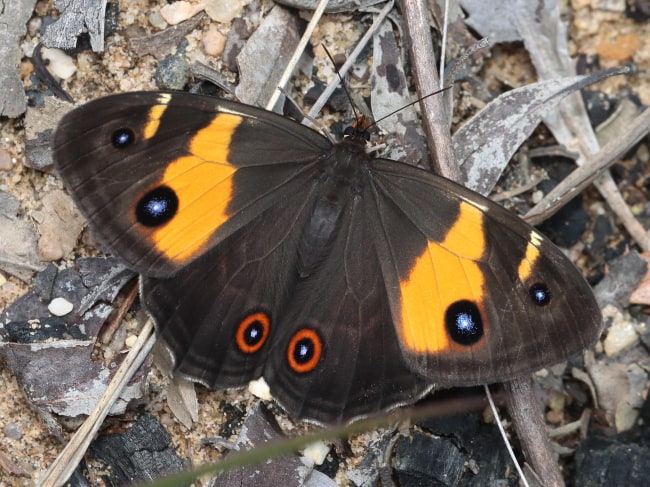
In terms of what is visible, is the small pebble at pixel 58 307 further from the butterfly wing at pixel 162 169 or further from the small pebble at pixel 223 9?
the small pebble at pixel 223 9

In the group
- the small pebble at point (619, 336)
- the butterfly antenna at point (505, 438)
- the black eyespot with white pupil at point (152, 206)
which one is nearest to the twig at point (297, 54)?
the black eyespot with white pupil at point (152, 206)

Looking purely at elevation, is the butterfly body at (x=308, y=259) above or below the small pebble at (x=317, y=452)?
above

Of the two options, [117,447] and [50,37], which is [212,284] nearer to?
[117,447]

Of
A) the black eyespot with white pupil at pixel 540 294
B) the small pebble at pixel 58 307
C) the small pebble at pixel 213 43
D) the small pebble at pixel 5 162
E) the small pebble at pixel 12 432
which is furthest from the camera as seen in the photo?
the small pebble at pixel 213 43

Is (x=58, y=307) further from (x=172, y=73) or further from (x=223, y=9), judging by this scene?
(x=223, y=9)

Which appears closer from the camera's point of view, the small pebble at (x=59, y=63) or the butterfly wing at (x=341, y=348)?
the butterfly wing at (x=341, y=348)

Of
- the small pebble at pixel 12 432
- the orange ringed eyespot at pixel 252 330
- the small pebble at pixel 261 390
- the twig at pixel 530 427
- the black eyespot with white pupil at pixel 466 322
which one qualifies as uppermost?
the black eyespot with white pupil at pixel 466 322

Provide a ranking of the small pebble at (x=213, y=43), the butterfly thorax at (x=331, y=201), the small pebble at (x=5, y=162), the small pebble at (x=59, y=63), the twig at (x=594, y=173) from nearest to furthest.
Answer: the butterfly thorax at (x=331, y=201), the small pebble at (x=5, y=162), the small pebble at (x=59, y=63), the small pebble at (x=213, y=43), the twig at (x=594, y=173)

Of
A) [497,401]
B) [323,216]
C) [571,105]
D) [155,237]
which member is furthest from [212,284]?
[571,105]
